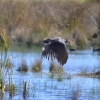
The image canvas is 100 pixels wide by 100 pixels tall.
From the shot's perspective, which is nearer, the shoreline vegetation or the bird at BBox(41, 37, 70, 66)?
the bird at BBox(41, 37, 70, 66)

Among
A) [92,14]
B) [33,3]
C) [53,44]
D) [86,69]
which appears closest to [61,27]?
[92,14]

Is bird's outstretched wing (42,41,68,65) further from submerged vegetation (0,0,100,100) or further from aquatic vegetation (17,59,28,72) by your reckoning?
submerged vegetation (0,0,100,100)

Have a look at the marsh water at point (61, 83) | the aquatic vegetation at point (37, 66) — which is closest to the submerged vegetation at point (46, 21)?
the marsh water at point (61, 83)

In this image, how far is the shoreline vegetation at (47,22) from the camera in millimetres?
26641

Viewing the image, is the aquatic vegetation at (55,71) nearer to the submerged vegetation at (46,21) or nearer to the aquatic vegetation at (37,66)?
the aquatic vegetation at (37,66)

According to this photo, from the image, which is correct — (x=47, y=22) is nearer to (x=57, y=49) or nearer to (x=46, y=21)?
(x=46, y=21)

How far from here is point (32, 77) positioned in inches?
696

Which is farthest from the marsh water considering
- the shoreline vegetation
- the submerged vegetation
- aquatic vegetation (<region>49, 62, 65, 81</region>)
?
the shoreline vegetation

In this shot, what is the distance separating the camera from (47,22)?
28594 mm

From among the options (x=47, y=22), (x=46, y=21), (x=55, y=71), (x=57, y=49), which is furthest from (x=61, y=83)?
(x=46, y=21)

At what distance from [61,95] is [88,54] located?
874cm

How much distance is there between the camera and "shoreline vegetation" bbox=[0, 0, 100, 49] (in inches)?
1049

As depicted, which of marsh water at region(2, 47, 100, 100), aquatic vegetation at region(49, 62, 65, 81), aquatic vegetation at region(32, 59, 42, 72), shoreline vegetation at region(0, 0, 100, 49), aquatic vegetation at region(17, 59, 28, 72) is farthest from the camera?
shoreline vegetation at region(0, 0, 100, 49)

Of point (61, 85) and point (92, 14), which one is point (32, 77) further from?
point (92, 14)
